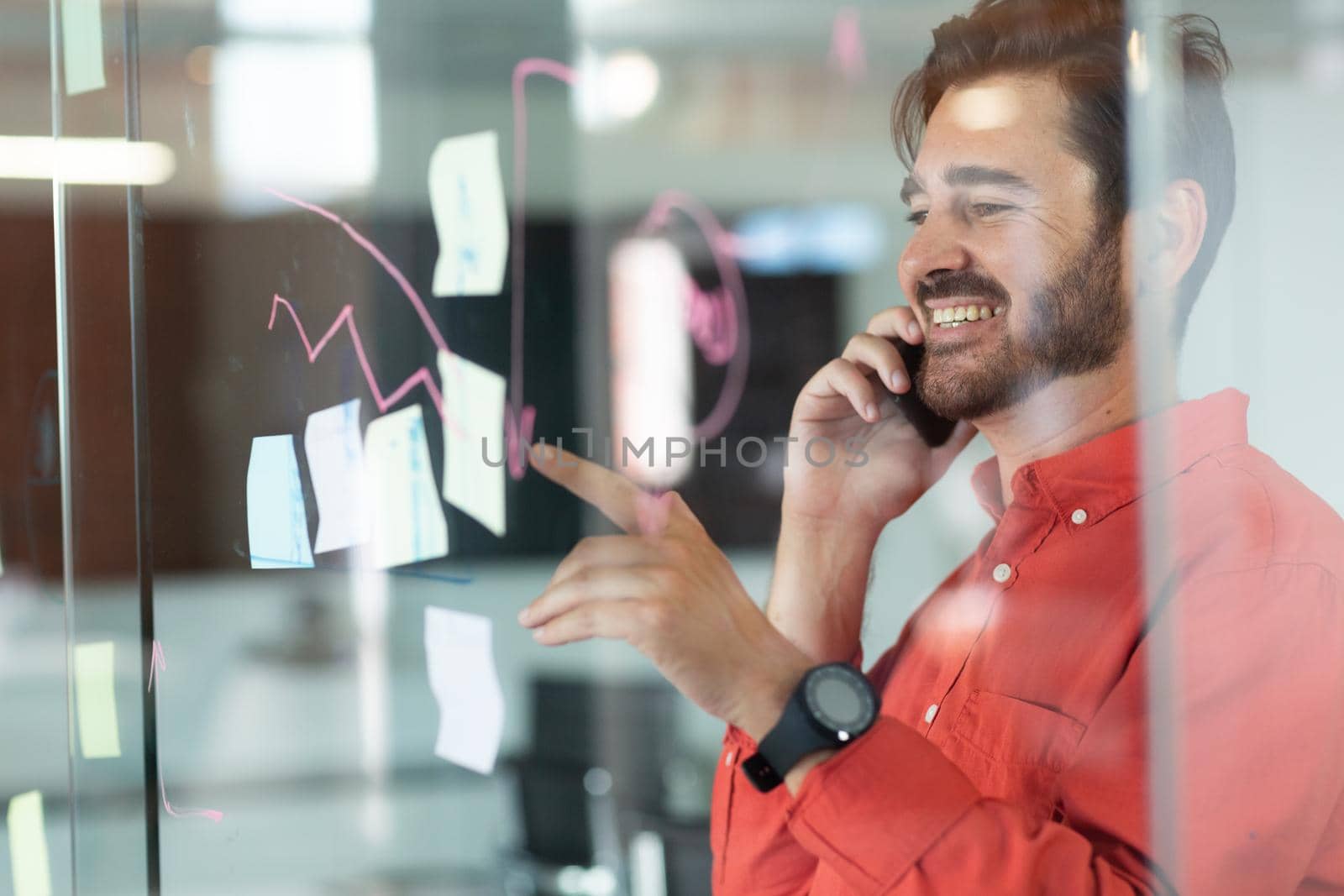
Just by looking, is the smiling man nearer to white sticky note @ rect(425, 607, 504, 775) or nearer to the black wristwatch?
the black wristwatch

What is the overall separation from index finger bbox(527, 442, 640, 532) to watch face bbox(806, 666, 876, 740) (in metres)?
0.18

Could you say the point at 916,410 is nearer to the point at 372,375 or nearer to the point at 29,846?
the point at 372,375

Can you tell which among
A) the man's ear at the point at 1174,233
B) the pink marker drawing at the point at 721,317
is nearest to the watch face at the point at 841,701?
the pink marker drawing at the point at 721,317

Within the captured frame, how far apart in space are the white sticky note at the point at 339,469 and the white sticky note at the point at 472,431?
67mm

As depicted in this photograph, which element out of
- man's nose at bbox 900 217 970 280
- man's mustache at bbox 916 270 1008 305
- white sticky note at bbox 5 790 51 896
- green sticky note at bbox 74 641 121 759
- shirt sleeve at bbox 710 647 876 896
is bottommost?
white sticky note at bbox 5 790 51 896

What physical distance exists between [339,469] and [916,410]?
17.5 inches

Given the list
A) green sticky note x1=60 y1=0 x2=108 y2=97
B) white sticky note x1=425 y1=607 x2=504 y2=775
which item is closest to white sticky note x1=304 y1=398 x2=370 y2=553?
white sticky note x1=425 y1=607 x2=504 y2=775

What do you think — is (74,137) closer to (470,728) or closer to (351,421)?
(351,421)

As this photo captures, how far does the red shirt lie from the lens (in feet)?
2.39

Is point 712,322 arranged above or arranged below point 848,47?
below

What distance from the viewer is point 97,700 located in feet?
3.22

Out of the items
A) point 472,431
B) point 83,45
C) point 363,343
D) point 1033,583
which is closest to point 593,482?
point 472,431

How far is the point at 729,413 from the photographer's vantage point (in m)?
0.91

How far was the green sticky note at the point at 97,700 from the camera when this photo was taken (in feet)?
3.22
